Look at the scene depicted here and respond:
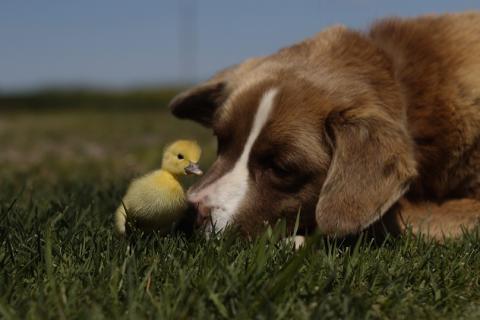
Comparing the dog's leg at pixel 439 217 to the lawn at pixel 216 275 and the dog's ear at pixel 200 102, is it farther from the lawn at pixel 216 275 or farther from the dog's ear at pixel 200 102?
the dog's ear at pixel 200 102

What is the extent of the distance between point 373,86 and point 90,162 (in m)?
4.81

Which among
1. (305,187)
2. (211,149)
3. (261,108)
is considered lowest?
(211,149)

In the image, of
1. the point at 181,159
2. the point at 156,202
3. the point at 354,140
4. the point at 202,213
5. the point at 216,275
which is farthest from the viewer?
the point at 354,140

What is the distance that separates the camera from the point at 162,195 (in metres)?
3.24

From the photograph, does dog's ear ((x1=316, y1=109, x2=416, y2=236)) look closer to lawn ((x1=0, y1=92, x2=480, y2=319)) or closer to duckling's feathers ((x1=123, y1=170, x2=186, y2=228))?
lawn ((x1=0, y1=92, x2=480, y2=319))

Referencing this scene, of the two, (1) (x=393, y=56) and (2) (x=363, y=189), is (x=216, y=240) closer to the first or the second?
(2) (x=363, y=189)

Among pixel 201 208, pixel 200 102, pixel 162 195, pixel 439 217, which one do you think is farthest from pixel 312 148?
pixel 200 102

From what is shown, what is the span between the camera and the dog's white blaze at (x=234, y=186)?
11.5 ft

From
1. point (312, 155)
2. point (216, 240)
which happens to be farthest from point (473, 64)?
point (216, 240)

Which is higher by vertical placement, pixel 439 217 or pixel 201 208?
pixel 201 208

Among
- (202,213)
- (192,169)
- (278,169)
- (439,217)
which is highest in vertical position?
(192,169)

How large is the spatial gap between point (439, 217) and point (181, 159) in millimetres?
1471

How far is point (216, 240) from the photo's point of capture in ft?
9.94

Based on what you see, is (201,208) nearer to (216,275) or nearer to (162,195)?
(162,195)
